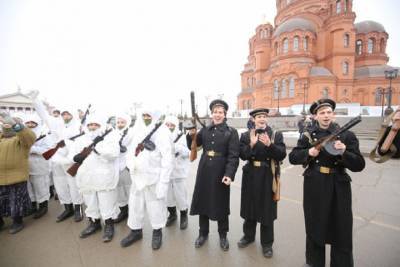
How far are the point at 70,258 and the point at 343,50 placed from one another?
44.1 meters

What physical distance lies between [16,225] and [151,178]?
2825 mm

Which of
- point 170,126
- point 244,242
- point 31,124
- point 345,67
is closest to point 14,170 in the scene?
point 31,124

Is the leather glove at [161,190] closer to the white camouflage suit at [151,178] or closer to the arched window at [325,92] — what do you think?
the white camouflage suit at [151,178]

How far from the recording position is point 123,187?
4.22m

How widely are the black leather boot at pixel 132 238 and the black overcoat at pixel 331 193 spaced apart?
2525mm

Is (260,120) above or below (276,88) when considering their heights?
below

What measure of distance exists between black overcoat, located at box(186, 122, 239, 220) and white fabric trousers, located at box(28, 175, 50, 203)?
331cm

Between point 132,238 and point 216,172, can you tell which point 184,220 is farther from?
point 216,172

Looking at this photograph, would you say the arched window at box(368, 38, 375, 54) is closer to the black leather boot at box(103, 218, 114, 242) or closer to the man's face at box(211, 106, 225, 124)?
the man's face at box(211, 106, 225, 124)

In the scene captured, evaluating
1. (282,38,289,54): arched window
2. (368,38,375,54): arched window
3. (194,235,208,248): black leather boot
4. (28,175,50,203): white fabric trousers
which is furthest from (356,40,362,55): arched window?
(28,175,50,203): white fabric trousers

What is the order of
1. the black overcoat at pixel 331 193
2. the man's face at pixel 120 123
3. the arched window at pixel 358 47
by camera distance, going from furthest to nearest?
the arched window at pixel 358 47, the man's face at pixel 120 123, the black overcoat at pixel 331 193

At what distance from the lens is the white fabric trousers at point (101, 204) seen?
332 centimetres

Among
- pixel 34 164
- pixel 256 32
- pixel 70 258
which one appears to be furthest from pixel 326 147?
pixel 256 32

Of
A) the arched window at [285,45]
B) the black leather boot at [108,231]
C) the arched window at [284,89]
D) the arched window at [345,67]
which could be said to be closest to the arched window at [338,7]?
the arched window at [345,67]
